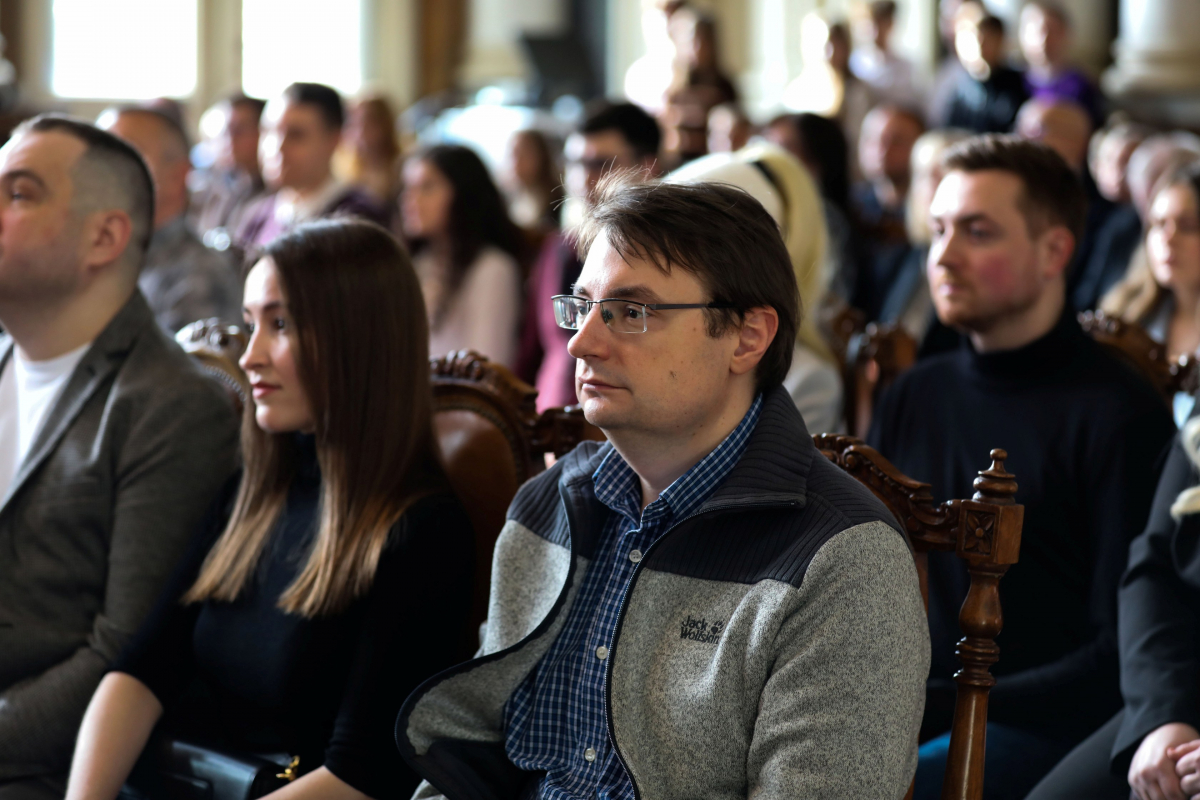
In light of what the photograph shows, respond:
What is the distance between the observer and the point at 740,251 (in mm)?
1429

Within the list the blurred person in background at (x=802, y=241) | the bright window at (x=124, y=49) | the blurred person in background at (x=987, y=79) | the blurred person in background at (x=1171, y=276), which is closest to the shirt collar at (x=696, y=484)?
the blurred person in background at (x=802, y=241)

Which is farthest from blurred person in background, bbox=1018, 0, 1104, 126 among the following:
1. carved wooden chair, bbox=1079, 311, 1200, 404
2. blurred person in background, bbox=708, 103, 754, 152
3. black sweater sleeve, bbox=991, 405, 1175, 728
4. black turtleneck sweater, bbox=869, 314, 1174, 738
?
black sweater sleeve, bbox=991, 405, 1175, 728

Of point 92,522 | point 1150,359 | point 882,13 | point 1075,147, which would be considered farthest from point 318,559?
point 882,13

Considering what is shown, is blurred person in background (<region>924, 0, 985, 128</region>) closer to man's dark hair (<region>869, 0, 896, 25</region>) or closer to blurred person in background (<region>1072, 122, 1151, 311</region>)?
man's dark hair (<region>869, 0, 896, 25</region>)

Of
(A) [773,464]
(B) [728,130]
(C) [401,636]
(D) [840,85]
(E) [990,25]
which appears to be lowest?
(C) [401,636]

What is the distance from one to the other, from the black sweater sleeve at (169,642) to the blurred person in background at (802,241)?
1.18 metres

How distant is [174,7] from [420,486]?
31.0 ft

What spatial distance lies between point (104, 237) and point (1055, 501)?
1701mm

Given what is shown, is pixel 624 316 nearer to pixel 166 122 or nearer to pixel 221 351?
pixel 221 351

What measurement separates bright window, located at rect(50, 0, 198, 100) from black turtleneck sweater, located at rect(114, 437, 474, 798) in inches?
347

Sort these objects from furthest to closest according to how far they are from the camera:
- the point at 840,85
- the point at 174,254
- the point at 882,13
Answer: the point at 882,13 → the point at 840,85 → the point at 174,254

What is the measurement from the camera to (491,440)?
6.42 ft

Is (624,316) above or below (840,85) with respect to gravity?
below

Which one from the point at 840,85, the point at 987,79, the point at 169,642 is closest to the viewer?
the point at 169,642
